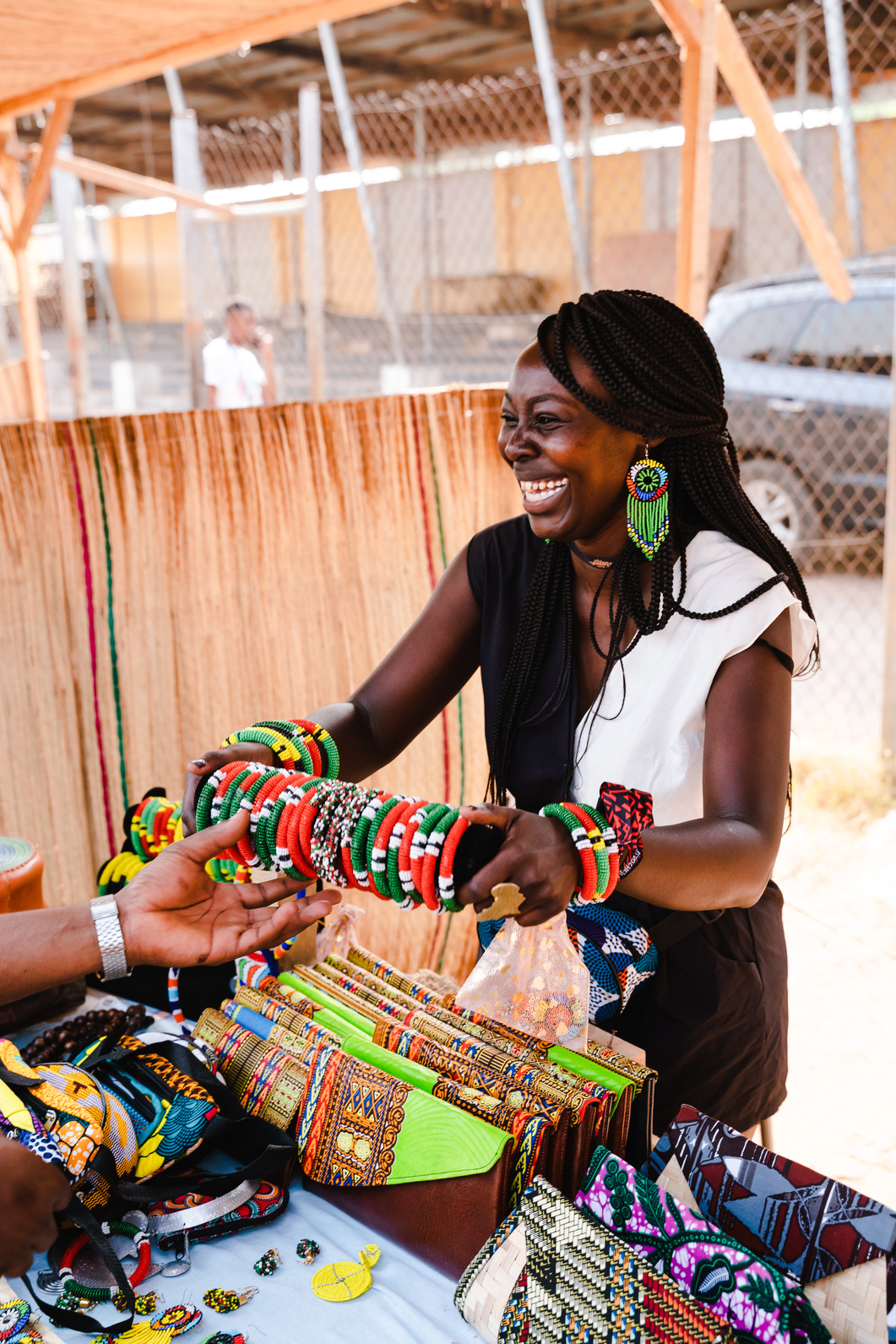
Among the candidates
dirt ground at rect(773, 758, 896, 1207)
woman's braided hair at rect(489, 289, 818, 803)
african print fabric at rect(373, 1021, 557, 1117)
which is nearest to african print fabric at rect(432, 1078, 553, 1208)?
african print fabric at rect(373, 1021, 557, 1117)

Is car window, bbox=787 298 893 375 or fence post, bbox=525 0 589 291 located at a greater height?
fence post, bbox=525 0 589 291

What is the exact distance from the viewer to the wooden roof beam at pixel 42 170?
459 centimetres

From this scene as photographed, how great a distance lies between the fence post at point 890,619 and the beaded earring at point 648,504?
3.13 metres

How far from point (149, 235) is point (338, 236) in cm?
391

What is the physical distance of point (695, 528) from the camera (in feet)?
6.49

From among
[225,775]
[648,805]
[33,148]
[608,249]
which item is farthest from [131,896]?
[608,249]

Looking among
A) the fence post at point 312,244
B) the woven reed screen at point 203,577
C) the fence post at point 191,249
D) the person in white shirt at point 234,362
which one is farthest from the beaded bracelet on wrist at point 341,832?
the person in white shirt at point 234,362

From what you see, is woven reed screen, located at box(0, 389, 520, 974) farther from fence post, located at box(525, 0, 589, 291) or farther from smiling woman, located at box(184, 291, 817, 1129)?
fence post, located at box(525, 0, 589, 291)

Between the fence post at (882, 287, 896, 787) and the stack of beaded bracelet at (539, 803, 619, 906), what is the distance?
3.77m

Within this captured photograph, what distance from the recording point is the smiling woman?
1.82 metres

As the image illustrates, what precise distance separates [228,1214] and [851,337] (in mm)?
7224

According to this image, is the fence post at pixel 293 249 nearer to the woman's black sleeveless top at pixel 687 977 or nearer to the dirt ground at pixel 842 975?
the dirt ground at pixel 842 975

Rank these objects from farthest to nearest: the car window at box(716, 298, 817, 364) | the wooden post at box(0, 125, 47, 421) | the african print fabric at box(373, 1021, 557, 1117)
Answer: the car window at box(716, 298, 817, 364)
the wooden post at box(0, 125, 47, 421)
the african print fabric at box(373, 1021, 557, 1117)

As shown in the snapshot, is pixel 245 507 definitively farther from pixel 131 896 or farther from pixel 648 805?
pixel 648 805
